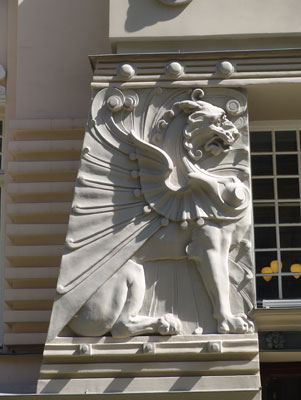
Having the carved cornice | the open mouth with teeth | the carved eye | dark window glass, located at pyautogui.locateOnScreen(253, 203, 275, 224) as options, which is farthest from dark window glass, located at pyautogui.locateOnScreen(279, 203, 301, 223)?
the carved cornice

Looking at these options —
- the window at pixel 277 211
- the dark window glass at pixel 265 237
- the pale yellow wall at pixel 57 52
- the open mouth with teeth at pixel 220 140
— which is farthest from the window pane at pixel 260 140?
the pale yellow wall at pixel 57 52

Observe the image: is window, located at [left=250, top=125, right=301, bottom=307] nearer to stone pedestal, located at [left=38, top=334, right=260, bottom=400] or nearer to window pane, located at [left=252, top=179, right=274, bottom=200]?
window pane, located at [left=252, top=179, right=274, bottom=200]

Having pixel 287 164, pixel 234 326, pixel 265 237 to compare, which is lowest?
pixel 234 326

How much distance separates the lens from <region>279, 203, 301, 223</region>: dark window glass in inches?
531

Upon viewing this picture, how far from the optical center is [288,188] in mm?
13633

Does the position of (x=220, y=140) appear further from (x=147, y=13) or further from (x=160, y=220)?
(x=147, y=13)

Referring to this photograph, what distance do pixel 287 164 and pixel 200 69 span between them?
190 cm

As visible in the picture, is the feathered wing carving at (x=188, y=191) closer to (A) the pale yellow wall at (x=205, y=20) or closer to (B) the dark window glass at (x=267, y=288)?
(B) the dark window glass at (x=267, y=288)

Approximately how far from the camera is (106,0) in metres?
14.3

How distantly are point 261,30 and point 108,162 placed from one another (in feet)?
8.13

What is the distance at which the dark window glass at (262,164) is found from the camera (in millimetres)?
13745

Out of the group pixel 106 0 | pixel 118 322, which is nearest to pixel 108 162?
pixel 118 322

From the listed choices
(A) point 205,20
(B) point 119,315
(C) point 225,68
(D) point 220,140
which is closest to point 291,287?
(D) point 220,140

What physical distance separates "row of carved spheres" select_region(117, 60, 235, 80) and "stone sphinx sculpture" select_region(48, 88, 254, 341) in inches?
7.9
